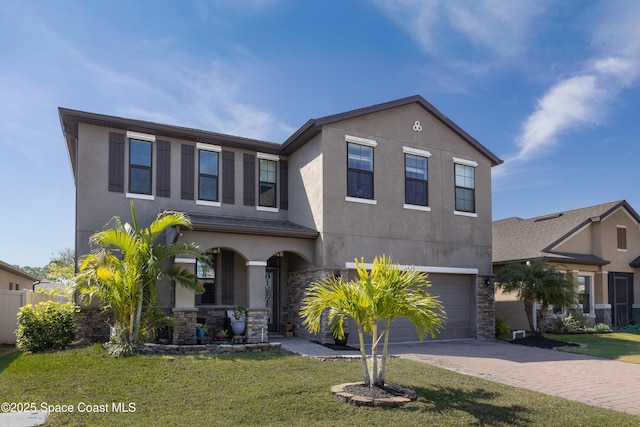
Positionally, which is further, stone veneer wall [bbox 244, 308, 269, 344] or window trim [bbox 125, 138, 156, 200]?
window trim [bbox 125, 138, 156, 200]

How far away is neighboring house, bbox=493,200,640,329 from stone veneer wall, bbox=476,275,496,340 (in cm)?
312

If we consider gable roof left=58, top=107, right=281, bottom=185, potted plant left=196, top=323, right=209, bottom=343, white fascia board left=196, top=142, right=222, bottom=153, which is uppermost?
gable roof left=58, top=107, right=281, bottom=185

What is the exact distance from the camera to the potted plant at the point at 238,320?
14.4 metres

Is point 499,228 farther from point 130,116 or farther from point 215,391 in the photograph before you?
point 215,391

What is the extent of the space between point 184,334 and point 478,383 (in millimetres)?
7663

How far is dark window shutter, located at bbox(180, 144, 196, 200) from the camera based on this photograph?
1599cm

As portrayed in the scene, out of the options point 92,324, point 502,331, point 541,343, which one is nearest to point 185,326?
point 92,324

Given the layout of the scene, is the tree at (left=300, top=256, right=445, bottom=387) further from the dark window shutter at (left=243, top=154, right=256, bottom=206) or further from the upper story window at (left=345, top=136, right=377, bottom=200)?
the dark window shutter at (left=243, top=154, right=256, bottom=206)

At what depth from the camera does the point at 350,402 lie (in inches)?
304

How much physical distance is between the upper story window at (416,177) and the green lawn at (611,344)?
631 centimetres

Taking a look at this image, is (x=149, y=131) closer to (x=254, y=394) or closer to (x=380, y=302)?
(x=254, y=394)

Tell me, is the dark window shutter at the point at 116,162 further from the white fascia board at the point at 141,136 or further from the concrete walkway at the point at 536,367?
the concrete walkway at the point at 536,367

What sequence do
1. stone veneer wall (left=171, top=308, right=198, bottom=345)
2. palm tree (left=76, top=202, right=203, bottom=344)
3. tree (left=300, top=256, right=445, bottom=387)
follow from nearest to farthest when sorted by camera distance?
tree (left=300, top=256, right=445, bottom=387)
palm tree (left=76, top=202, right=203, bottom=344)
stone veneer wall (left=171, top=308, right=198, bottom=345)

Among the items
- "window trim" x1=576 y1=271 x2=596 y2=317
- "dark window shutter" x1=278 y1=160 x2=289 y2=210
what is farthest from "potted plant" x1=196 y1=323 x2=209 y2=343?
"window trim" x1=576 y1=271 x2=596 y2=317
